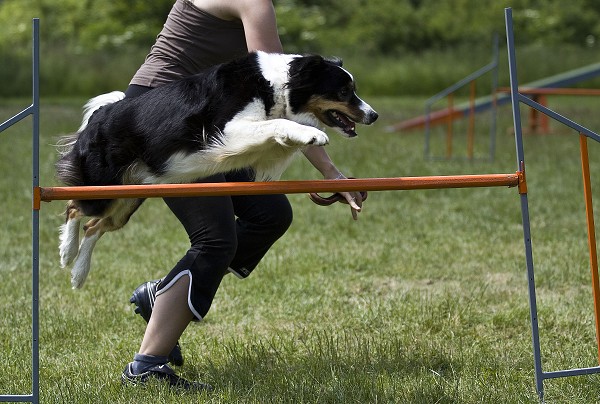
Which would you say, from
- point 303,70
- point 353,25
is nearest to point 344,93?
point 303,70

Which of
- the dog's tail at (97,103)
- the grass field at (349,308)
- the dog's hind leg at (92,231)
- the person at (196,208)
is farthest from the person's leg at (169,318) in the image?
the dog's tail at (97,103)

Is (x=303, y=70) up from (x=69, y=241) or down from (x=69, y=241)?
up

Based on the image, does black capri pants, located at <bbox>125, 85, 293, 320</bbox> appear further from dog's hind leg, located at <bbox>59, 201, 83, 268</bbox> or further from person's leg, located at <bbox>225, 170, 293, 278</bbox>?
dog's hind leg, located at <bbox>59, 201, 83, 268</bbox>

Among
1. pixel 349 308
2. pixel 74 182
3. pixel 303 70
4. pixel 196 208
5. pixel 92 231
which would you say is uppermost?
pixel 303 70

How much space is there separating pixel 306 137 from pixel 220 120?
0.43 metres

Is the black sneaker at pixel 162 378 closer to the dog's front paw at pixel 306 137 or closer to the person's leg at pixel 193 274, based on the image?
the person's leg at pixel 193 274

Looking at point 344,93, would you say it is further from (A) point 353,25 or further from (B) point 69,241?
(A) point 353,25

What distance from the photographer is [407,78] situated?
25.1 m

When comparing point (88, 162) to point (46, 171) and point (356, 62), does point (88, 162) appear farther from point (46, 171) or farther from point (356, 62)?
point (356, 62)

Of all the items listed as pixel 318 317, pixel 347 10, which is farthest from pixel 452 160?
pixel 347 10

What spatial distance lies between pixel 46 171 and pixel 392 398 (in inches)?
311

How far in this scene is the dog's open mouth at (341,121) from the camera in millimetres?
3670

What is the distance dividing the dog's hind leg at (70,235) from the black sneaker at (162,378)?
2.45 ft

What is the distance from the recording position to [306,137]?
10.7 feet
